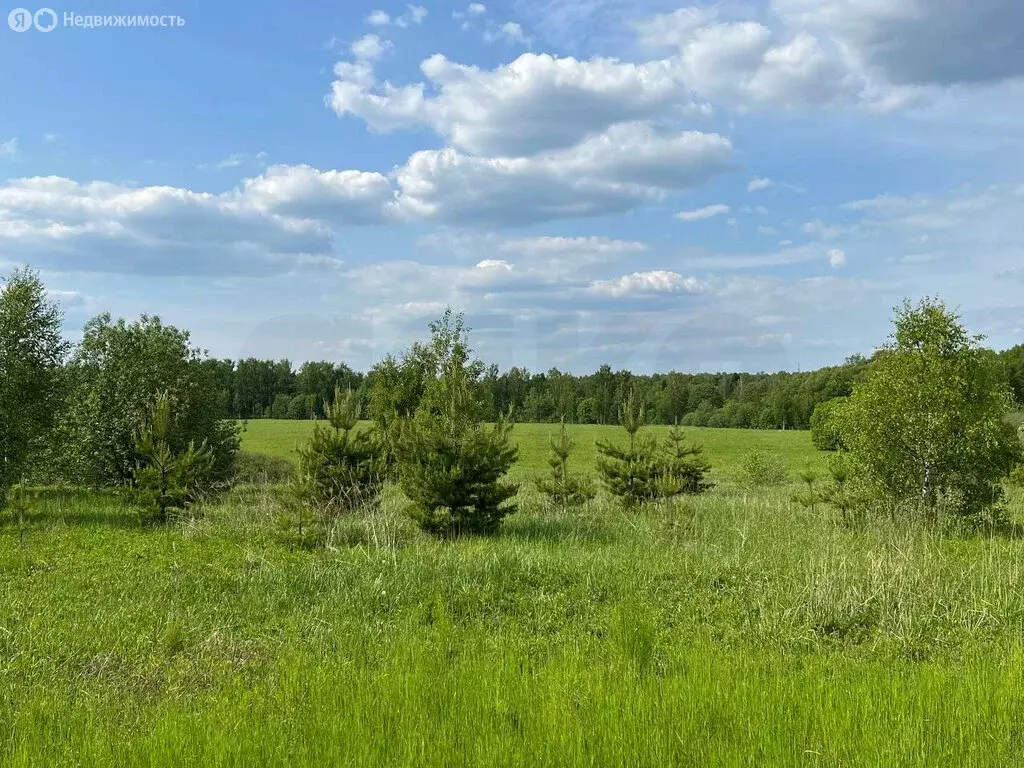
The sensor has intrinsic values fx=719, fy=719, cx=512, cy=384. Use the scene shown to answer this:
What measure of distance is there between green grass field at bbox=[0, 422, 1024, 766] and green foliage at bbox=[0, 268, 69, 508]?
590 cm

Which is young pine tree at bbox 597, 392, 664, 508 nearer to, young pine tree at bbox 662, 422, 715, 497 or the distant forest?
young pine tree at bbox 662, 422, 715, 497

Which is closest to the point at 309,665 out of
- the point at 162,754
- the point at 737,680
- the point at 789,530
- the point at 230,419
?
the point at 162,754

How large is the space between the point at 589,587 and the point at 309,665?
153 inches

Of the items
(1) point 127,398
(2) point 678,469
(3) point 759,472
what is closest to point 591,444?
(3) point 759,472

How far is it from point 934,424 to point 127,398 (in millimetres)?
23455

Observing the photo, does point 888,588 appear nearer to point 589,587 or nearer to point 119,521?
point 589,587

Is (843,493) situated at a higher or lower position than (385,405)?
lower

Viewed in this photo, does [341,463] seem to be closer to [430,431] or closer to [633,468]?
[430,431]

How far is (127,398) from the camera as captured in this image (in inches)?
952

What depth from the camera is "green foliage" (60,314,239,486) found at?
23.3 metres

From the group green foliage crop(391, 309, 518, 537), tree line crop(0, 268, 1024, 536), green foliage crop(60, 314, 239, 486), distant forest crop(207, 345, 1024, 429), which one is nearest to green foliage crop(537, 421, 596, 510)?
tree line crop(0, 268, 1024, 536)

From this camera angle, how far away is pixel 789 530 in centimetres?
1372

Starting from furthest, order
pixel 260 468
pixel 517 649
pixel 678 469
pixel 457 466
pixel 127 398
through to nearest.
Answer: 1. pixel 260 468
2. pixel 127 398
3. pixel 678 469
4. pixel 457 466
5. pixel 517 649

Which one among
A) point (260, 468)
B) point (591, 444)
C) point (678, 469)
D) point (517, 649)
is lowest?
point (260, 468)
